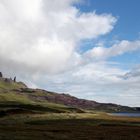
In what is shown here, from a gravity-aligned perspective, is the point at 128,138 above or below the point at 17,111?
below

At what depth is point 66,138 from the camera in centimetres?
6694

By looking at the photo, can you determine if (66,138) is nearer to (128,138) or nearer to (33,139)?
(33,139)

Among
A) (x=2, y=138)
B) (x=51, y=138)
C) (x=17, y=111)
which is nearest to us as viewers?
(x=2, y=138)

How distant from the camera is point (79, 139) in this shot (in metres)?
66.3

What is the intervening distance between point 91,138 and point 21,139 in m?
14.9

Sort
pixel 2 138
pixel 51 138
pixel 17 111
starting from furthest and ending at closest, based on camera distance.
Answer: pixel 17 111 < pixel 51 138 < pixel 2 138

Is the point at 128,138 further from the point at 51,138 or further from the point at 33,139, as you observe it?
the point at 33,139

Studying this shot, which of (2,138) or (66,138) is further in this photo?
(66,138)

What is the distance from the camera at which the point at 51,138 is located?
65.9 metres

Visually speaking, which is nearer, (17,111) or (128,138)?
(128,138)

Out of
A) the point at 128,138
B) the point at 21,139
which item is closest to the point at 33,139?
the point at 21,139

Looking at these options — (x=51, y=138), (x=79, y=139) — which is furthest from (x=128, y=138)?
(x=51, y=138)

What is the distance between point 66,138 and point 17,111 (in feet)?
365

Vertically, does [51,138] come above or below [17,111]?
below
